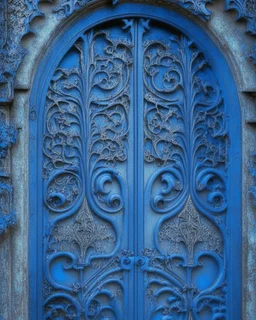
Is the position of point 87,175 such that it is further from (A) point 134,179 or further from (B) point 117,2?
(B) point 117,2

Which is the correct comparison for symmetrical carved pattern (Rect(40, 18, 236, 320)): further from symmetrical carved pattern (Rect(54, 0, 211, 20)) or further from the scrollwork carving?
symmetrical carved pattern (Rect(54, 0, 211, 20))

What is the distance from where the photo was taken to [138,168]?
332cm

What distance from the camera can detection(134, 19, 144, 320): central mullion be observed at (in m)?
3.32

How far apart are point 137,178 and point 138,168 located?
54mm

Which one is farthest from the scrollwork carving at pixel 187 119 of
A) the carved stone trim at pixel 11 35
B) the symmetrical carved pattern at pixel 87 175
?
the carved stone trim at pixel 11 35

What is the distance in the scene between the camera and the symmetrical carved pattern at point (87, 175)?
10.8ft

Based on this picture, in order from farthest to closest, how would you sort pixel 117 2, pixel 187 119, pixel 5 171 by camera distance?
1. pixel 187 119
2. pixel 117 2
3. pixel 5 171

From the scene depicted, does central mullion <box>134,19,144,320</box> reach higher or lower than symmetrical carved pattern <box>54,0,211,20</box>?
lower

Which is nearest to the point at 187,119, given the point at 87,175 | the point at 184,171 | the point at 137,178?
the point at 184,171

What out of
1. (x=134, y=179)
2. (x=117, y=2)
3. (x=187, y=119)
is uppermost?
(x=117, y=2)

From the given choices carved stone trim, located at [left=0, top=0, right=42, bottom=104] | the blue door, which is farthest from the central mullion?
carved stone trim, located at [left=0, top=0, right=42, bottom=104]

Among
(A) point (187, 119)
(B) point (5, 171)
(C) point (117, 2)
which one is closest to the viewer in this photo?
(B) point (5, 171)

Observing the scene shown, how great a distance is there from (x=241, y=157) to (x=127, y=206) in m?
0.67

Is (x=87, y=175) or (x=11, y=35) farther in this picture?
(x=87, y=175)
